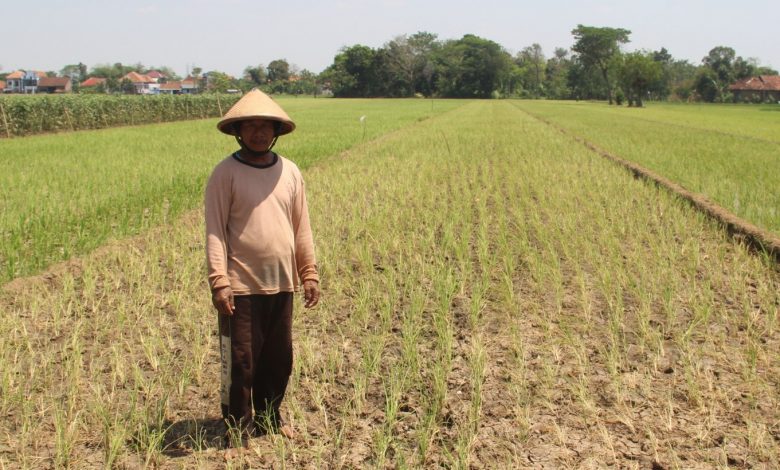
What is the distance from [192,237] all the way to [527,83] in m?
94.5

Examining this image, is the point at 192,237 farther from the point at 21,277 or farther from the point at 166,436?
the point at 166,436

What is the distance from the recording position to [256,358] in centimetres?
255

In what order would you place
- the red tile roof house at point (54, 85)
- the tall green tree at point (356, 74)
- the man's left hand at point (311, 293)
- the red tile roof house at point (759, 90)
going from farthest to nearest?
1. the red tile roof house at point (54, 85)
2. the tall green tree at point (356, 74)
3. the red tile roof house at point (759, 90)
4. the man's left hand at point (311, 293)

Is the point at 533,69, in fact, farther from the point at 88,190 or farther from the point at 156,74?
the point at 88,190

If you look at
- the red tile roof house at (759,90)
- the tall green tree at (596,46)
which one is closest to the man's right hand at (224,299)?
the red tile roof house at (759,90)

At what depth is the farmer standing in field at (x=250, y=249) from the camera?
2426 millimetres

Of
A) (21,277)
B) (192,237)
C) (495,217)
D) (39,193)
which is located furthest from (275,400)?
(39,193)

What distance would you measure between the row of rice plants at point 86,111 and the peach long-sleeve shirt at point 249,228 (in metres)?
17.9

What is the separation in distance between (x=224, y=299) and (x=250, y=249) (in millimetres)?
215

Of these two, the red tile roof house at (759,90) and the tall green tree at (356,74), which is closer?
the red tile roof house at (759,90)

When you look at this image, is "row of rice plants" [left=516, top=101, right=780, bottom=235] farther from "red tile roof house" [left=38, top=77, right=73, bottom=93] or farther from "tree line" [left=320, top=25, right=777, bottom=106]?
"red tile roof house" [left=38, top=77, right=73, bottom=93]

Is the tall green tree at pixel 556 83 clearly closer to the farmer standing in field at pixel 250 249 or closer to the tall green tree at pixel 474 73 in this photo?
the tall green tree at pixel 474 73

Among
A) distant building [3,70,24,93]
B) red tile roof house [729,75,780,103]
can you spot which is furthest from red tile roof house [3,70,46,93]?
red tile roof house [729,75,780,103]

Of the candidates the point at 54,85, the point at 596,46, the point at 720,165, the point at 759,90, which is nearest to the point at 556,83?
the point at 596,46
